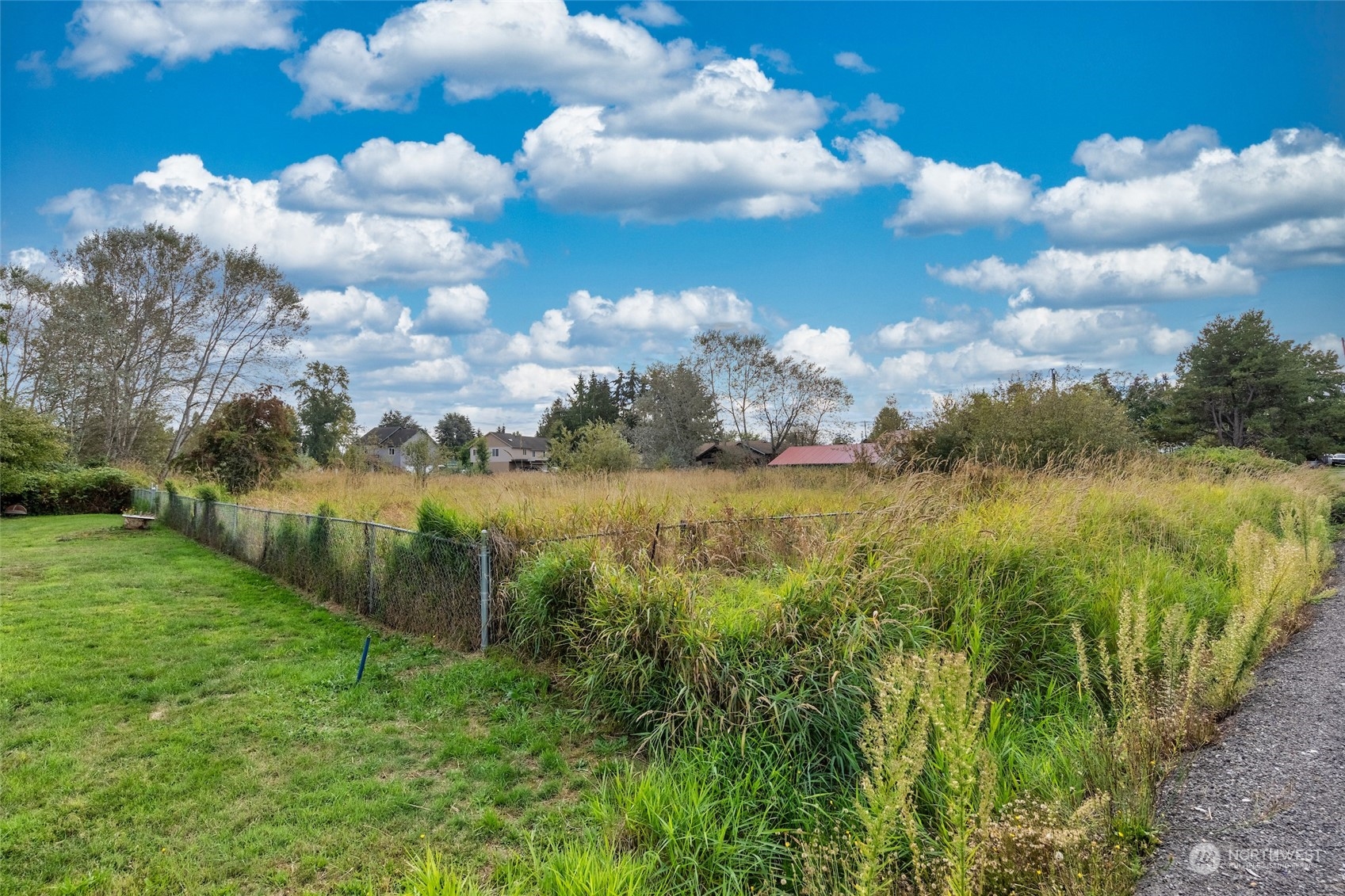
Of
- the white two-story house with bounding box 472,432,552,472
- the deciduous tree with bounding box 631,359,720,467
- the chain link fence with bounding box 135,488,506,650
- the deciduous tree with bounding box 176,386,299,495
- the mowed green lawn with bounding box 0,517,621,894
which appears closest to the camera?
the mowed green lawn with bounding box 0,517,621,894

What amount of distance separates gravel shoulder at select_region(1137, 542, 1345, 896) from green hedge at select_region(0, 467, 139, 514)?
28.8 metres

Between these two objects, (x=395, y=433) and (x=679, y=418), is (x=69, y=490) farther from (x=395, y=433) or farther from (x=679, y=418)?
(x=395, y=433)

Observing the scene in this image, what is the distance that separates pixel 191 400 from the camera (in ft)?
100

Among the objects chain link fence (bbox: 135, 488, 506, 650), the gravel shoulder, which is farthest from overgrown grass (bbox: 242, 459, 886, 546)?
the gravel shoulder

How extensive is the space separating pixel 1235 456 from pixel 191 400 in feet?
121

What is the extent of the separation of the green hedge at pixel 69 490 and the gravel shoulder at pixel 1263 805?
28846 millimetres

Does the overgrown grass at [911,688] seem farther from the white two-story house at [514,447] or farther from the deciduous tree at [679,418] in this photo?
the white two-story house at [514,447]

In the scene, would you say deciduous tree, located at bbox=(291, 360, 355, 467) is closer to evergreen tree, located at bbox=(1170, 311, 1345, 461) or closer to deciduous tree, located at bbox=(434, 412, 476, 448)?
deciduous tree, located at bbox=(434, 412, 476, 448)

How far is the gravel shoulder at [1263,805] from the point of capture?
3.08m

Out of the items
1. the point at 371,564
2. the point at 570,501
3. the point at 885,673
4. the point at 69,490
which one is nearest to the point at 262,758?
the point at 570,501

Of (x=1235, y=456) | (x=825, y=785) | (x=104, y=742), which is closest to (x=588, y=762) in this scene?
(x=825, y=785)

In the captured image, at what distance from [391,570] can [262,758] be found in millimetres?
3448

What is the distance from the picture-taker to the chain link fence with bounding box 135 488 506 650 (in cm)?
645

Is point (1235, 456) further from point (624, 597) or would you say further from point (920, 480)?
point (624, 597)
